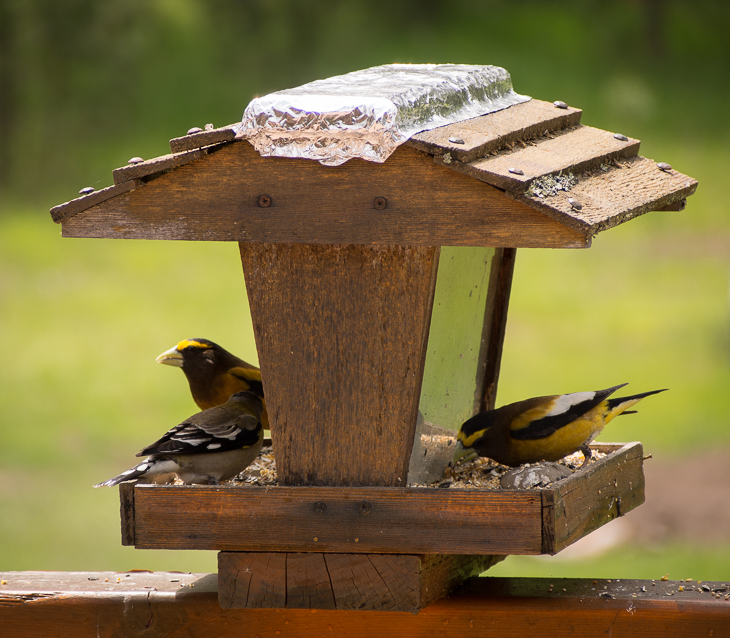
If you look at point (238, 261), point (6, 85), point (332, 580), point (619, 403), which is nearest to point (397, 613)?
point (332, 580)

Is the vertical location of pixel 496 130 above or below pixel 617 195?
above

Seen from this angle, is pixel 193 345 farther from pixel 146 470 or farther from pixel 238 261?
pixel 238 261

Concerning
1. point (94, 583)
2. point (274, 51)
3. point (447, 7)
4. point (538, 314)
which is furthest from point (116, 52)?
point (94, 583)

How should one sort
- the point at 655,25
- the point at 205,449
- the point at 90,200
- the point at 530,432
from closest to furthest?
the point at 90,200
the point at 205,449
the point at 530,432
the point at 655,25

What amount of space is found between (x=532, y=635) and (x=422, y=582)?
32cm

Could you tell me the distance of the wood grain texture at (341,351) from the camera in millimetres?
2426

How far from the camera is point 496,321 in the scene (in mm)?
3295

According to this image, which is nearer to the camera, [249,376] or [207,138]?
[207,138]

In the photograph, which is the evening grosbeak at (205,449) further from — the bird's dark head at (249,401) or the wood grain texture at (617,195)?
the wood grain texture at (617,195)

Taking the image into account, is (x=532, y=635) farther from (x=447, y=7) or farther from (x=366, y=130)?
(x=447, y=7)

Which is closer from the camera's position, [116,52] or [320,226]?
[320,226]

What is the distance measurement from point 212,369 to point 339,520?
1.04 metres

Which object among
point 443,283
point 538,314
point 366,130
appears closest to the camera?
point 366,130

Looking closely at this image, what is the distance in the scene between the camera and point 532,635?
255cm
